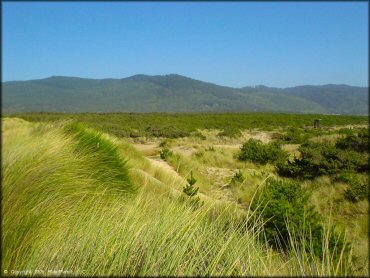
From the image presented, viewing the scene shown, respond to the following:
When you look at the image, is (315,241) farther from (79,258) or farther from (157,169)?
(157,169)

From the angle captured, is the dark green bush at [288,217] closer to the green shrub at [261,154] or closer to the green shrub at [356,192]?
the green shrub at [356,192]

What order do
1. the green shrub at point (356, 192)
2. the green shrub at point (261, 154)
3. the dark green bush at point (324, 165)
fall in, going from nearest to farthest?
the green shrub at point (356, 192), the dark green bush at point (324, 165), the green shrub at point (261, 154)

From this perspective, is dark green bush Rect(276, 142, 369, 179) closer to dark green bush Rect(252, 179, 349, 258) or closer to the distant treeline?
dark green bush Rect(252, 179, 349, 258)

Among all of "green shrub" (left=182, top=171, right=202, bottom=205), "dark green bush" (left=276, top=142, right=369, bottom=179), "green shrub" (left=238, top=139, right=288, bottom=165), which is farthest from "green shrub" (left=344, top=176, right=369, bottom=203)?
"green shrub" (left=238, top=139, right=288, bottom=165)

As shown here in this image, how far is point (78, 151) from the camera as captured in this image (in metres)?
4.26

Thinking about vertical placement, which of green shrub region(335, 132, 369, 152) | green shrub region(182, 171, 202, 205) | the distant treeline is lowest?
the distant treeline

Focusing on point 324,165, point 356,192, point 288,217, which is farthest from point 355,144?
point 288,217

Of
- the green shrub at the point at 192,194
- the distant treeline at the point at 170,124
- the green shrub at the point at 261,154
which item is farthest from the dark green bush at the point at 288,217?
the distant treeline at the point at 170,124

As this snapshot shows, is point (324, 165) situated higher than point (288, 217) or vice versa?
point (288, 217)

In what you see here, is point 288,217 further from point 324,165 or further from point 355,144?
point 355,144

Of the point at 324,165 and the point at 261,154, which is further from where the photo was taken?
the point at 261,154

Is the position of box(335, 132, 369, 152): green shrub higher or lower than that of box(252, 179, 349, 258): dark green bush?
lower

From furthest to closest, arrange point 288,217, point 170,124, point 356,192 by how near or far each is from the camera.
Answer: point 170,124
point 356,192
point 288,217

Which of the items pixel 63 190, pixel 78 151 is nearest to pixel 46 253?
pixel 63 190
